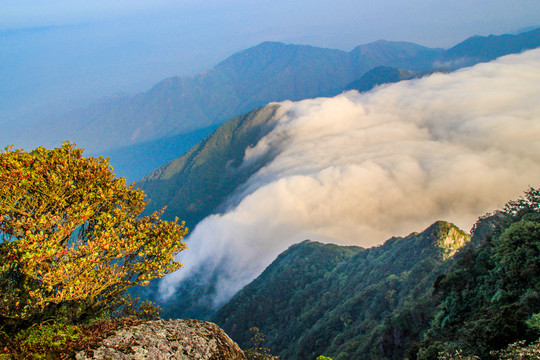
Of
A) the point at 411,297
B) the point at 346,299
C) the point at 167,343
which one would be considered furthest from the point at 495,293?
the point at 346,299

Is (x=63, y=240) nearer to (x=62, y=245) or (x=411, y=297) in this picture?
(x=62, y=245)

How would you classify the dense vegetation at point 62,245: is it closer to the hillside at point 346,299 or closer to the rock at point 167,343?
the rock at point 167,343

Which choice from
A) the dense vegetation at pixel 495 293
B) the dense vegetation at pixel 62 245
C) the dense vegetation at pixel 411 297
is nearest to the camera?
the dense vegetation at pixel 62 245

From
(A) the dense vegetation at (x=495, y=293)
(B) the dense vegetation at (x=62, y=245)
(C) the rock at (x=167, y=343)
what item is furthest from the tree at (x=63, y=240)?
(A) the dense vegetation at (x=495, y=293)

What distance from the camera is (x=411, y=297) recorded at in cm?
5966

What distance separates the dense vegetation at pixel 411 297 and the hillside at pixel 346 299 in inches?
12.4

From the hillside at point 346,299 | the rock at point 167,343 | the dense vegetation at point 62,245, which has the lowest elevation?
the hillside at point 346,299

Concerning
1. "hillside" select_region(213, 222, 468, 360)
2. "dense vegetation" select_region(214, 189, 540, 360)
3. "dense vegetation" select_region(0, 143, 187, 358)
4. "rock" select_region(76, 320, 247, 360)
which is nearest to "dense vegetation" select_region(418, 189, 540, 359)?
"dense vegetation" select_region(214, 189, 540, 360)

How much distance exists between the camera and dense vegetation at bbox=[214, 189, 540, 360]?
68.1 ft

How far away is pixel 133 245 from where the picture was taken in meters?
14.3

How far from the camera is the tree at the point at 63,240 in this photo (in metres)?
11.5

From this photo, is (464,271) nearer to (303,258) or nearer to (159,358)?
(159,358)

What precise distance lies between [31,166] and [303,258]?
136 meters

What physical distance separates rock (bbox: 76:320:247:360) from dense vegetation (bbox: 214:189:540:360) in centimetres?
866
